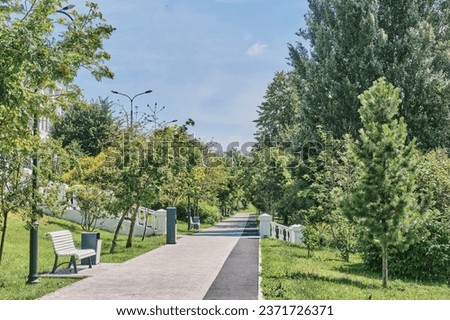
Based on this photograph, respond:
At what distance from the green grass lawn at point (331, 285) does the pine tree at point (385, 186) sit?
84 cm

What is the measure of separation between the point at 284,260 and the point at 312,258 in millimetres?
2469

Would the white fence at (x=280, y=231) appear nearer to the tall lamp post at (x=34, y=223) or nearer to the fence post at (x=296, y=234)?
the fence post at (x=296, y=234)

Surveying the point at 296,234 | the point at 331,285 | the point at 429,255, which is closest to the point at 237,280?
the point at 331,285

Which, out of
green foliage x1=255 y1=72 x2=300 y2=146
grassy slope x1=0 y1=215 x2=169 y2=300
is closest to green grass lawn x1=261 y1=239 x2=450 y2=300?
grassy slope x1=0 y1=215 x2=169 y2=300

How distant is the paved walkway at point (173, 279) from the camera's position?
9.90 metres

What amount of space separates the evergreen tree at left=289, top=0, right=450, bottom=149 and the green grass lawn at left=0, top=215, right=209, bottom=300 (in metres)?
13.3

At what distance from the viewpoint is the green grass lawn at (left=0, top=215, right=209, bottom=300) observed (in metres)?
10.4

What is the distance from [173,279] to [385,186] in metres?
5.34

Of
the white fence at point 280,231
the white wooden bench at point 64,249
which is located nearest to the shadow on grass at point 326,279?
the white wooden bench at point 64,249

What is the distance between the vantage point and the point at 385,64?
97.2 feet

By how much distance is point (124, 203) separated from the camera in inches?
807

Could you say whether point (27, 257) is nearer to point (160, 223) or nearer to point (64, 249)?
point (64, 249)

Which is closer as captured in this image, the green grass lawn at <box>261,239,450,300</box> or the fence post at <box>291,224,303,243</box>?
the green grass lawn at <box>261,239,450,300</box>

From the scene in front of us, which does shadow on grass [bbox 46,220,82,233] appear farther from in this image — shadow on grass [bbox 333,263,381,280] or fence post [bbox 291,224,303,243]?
shadow on grass [bbox 333,263,381,280]
